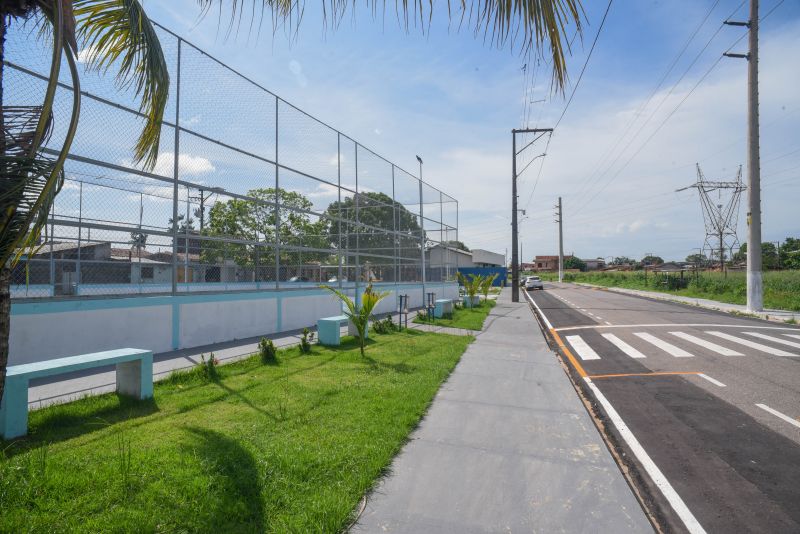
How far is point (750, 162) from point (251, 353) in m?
21.0

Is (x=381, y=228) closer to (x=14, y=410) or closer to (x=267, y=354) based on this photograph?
(x=267, y=354)

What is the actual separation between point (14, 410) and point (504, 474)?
438cm

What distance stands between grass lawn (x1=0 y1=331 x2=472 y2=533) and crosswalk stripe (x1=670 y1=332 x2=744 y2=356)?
7.06 meters

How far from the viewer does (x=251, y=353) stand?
27.6 feet

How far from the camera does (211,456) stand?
3.64 m

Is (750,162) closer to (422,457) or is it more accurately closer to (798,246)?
(422,457)

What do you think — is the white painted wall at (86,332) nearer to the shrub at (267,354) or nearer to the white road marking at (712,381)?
the shrub at (267,354)

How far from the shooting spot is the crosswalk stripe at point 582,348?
9492 millimetres

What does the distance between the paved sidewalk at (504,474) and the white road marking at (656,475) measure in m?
0.28

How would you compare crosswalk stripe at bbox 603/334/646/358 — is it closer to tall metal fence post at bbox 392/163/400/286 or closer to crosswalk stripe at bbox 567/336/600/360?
crosswalk stripe at bbox 567/336/600/360

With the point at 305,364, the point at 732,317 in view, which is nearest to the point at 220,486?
the point at 305,364

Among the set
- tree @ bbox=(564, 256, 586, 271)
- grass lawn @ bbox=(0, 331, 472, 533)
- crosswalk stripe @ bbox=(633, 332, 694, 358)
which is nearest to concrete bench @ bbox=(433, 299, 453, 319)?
crosswalk stripe @ bbox=(633, 332, 694, 358)

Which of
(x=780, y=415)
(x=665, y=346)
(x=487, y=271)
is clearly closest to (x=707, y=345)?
(x=665, y=346)

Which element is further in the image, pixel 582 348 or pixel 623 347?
pixel 582 348
